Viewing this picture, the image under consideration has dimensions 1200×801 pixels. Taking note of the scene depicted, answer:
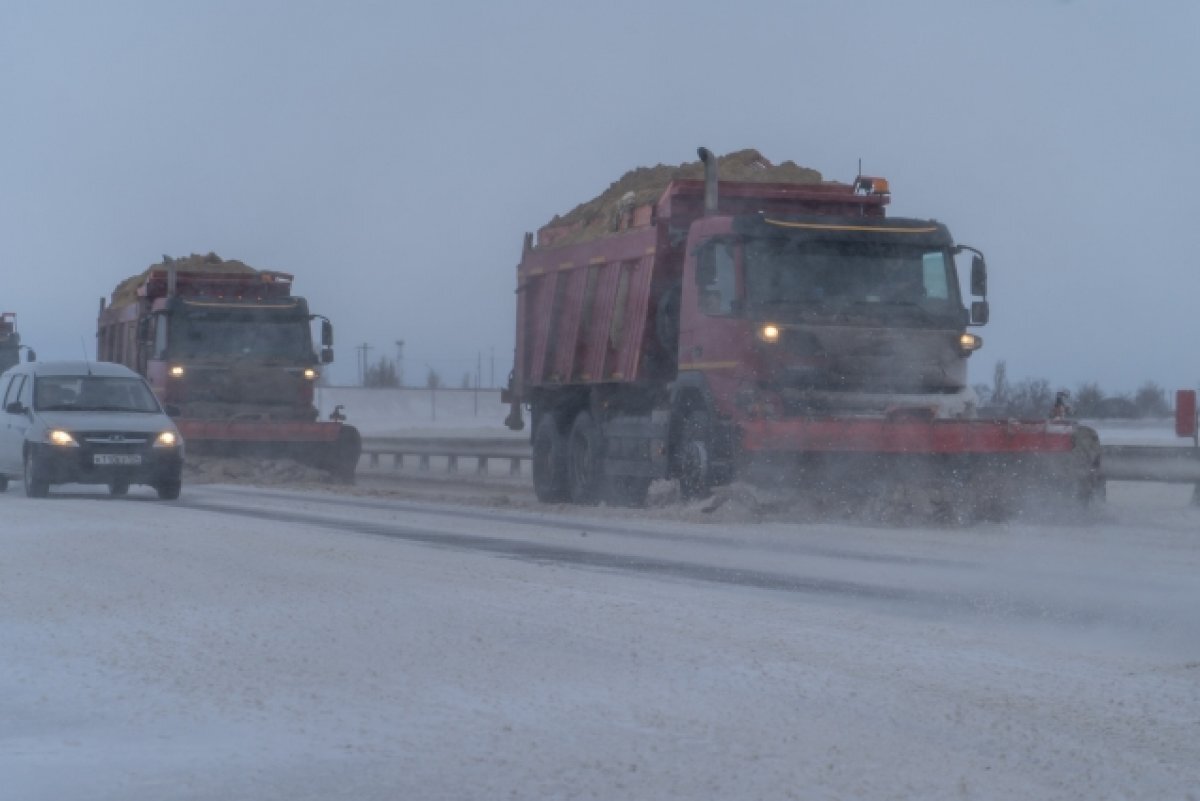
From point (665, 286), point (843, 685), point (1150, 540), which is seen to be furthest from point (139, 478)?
point (843, 685)

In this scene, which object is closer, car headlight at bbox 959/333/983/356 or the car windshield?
car headlight at bbox 959/333/983/356

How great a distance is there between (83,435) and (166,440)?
0.95 metres

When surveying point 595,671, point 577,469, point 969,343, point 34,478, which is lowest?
point 595,671

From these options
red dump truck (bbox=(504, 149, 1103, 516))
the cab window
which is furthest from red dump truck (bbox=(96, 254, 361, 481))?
the cab window

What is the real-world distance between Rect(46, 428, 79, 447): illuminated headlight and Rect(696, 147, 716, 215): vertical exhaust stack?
7967 mm

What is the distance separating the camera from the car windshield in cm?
2131

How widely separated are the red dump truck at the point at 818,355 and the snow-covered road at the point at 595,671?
264 cm

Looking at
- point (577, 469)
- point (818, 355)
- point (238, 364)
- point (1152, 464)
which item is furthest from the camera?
point (238, 364)

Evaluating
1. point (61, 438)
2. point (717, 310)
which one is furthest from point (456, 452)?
point (717, 310)

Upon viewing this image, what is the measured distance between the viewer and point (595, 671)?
7.70 m

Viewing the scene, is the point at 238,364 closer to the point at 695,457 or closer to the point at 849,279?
the point at 695,457

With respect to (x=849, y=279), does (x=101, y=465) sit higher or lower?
lower

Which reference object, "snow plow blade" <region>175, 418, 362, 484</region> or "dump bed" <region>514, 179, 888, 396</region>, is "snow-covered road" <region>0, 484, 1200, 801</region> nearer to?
"dump bed" <region>514, 179, 888, 396</region>

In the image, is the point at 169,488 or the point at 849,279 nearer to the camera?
the point at 849,279
